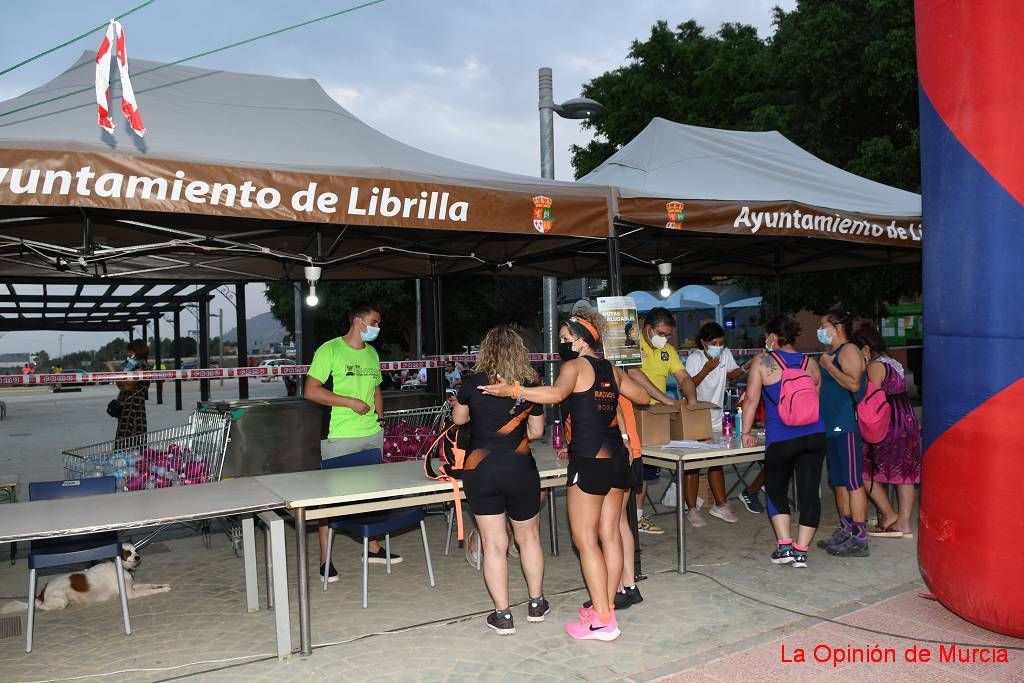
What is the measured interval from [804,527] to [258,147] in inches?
184

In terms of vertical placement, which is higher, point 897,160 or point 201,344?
point 897,160

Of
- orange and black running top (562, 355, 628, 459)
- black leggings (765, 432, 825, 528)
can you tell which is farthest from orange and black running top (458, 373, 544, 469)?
black leggings (765, 432, 825, 528)

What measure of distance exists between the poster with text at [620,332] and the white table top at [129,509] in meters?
2.43

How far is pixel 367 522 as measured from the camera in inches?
205

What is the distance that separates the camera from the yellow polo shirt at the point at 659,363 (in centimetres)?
677

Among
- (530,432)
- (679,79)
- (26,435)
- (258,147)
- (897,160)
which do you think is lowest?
(26,435)

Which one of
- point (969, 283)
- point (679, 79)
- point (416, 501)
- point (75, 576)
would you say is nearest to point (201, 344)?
point (679, 79)

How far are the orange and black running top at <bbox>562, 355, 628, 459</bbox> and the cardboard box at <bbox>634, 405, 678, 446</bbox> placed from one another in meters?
1.59

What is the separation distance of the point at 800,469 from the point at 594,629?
2.06 meters

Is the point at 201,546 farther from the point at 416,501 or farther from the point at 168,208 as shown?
the point at 168,208

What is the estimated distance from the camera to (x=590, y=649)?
4230mm

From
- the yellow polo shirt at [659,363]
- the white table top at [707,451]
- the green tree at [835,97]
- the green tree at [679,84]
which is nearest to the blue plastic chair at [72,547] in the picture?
the white table top at [707,451]

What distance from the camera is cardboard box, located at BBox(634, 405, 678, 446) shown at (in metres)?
5.90

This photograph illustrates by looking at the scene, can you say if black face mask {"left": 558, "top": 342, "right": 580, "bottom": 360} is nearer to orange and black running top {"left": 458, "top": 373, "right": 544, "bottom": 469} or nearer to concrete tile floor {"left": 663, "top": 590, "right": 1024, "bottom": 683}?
orange and black running top {"left": 458, "top": 373, "right": 544, "bottom": 469}
